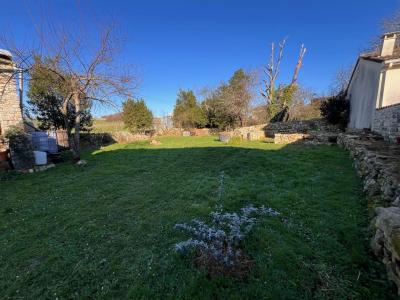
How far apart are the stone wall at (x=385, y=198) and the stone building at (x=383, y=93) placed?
1540 mm

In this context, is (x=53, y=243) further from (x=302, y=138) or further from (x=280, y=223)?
(x=302, y=138)

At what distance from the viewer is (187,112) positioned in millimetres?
22516

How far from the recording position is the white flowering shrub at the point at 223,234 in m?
2.50

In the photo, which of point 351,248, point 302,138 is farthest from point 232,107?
point 351,248

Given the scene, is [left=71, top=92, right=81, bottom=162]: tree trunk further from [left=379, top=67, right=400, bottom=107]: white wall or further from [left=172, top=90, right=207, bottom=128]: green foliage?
[left=172, top=90, right=207, bottom=128]: green foliage

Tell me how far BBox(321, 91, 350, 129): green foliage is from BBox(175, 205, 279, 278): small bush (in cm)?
1300

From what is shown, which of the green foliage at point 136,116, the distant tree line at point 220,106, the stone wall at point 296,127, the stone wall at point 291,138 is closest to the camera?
the stone wall at point 291,138

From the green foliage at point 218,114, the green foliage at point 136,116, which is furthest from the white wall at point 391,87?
the green foliage at point 136,116

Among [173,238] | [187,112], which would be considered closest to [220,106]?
[187,112]

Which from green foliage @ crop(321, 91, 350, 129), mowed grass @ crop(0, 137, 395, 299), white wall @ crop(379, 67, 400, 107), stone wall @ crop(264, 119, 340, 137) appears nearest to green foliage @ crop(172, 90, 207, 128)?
stone wall @ crop(264, 119, 340, 137)

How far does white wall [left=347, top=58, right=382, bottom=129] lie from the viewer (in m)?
8.36

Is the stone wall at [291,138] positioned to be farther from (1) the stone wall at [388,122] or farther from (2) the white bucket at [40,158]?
(2) the white bucket at [40,158]

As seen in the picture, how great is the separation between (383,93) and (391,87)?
298 mm

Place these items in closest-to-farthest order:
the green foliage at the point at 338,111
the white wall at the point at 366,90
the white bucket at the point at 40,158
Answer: the white bucket at the point at 40,158 → the white wall at the point at 366,90 → the green foliage at the point at 338,111
